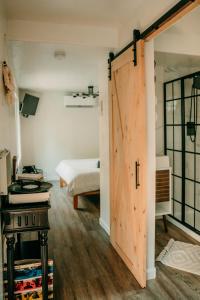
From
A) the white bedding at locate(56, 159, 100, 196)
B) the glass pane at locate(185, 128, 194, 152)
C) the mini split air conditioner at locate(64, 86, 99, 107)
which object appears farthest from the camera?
the mini split air conditioner at locate(64, 86, 99, 107)

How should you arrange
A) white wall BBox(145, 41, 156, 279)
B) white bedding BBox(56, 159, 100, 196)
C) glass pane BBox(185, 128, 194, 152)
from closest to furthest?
white wall BBox(145, 41, 156, 279)
glass pane BBox(185, 128, 194, 152)
white bedding BBox(56, 159, 100, 196)

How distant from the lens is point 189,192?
3.74m

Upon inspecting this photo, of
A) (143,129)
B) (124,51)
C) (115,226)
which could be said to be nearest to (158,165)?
(115,226)

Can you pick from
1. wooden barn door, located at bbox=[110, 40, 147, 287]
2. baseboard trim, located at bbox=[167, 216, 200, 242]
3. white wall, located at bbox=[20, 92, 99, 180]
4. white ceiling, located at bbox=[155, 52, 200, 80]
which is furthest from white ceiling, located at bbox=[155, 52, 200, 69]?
white wall, located at bbox=[20, 92, 99, 180]

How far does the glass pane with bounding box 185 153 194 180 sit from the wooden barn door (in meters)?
1.23

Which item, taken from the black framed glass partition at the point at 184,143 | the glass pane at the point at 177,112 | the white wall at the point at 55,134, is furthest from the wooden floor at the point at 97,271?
the white wall at the point at 55,134

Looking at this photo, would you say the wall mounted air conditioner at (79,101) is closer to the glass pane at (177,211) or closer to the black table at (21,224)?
the glass pane at (177,211)

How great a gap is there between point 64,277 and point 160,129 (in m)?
2.52

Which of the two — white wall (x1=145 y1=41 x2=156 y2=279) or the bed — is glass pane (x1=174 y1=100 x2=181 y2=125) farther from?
the bed

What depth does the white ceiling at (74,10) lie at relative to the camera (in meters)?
2.37

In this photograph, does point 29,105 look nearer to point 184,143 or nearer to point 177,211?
point 184,143

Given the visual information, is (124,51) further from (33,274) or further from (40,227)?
(33,274)

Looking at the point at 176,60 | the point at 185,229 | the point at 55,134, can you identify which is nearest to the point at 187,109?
the point at 176,60

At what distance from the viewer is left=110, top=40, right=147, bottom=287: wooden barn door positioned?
238 cm
